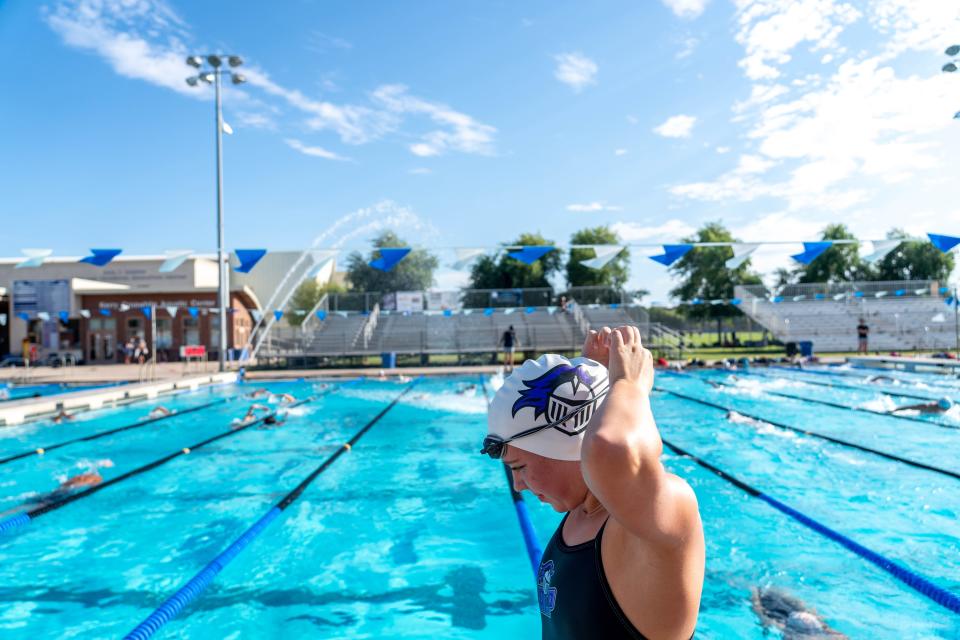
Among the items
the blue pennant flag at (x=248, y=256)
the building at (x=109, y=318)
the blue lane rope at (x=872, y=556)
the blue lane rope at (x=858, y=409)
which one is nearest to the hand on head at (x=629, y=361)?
the blue lane rope at (x=872, y=556)

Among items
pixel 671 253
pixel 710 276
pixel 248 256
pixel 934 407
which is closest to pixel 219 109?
pixel 248 256

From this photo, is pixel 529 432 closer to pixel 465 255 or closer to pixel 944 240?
pixel 465 255

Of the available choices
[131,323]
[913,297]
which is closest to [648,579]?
[131,323]

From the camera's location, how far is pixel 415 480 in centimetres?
673

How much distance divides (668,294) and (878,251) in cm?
3160

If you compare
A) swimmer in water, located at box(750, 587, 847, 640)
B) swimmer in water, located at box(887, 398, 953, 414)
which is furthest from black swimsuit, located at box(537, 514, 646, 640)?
swimmer in water, located at box(887, 398, 953, 414)

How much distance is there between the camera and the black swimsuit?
3.42 feet

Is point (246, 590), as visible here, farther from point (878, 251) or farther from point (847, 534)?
point (878, 251)

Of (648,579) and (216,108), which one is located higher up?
(216,108)

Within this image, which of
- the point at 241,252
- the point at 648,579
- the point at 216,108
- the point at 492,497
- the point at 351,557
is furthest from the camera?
the point at 216,108

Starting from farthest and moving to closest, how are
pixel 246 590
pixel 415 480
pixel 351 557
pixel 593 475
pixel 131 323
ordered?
pixel 131 323 → pixel 415 480 → pixel 351 557 → pixel 246 590 → pixel 593 475

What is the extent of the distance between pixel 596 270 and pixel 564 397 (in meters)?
42.8

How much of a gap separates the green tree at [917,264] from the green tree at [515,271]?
85.1ft

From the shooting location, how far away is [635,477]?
33.6 inches
